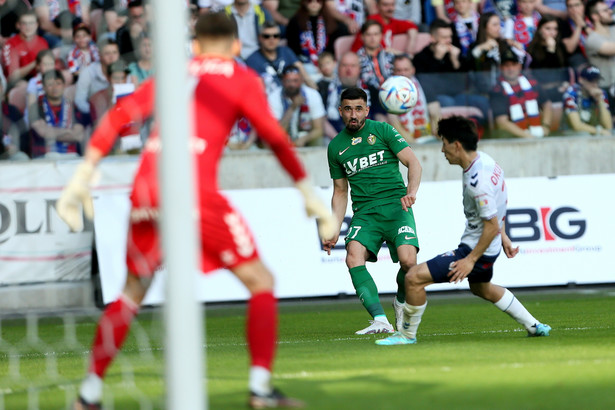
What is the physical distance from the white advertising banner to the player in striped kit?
4.83 metres

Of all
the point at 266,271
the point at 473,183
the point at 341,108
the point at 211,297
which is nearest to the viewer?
the point at 266,271

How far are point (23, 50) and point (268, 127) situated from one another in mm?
9407

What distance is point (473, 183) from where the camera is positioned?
7809mm

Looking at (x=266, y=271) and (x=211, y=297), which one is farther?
(x=211, y=297)

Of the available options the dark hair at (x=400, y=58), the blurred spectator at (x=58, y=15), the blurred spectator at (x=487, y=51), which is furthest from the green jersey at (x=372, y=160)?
the blurred spectator at (x=487, y=51)

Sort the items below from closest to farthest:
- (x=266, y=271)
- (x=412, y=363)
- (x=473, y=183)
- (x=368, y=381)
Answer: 1. (x=266, y=271)
2. (x=368, y=381)
3. (x=412, y=363)
4. (x=473, y=183)

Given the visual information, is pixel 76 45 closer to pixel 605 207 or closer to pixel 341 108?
pixel 341 108

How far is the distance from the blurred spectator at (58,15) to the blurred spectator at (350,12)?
3442mm

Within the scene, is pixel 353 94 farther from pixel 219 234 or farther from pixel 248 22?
pixel 248 22

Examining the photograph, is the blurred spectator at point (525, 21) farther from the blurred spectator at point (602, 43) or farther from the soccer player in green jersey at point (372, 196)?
the soccer player in green jersey at point (372, 196)

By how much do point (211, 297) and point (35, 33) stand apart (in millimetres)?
4074

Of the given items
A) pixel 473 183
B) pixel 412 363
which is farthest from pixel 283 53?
pixel 412 363

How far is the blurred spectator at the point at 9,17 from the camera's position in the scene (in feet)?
44.8

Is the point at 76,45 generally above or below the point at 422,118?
above
